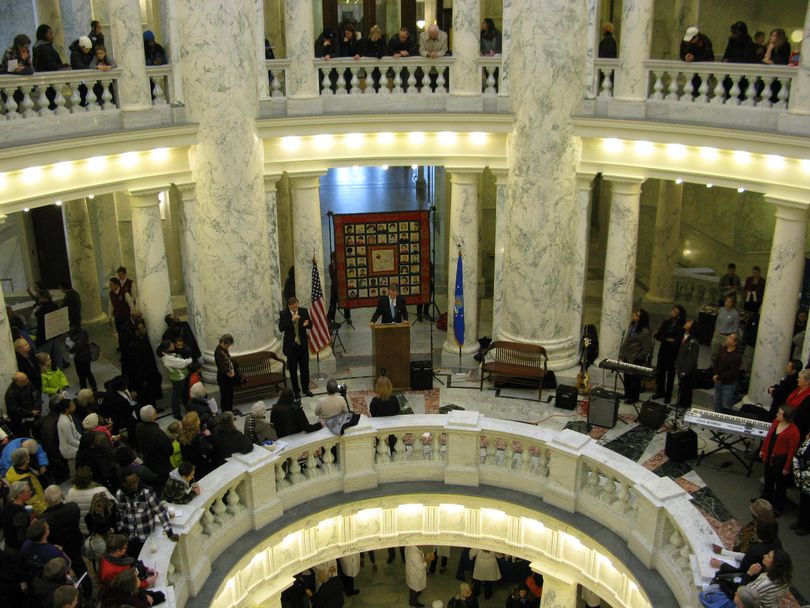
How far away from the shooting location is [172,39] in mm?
13094

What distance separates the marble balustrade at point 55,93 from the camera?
11422 millimetres

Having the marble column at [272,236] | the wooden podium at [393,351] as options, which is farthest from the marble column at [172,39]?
the wooden podium at [393,351]

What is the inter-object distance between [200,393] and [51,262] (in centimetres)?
1049

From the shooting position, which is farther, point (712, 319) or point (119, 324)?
point (712, 319)

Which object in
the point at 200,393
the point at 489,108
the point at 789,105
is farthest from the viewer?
the point at 489,108

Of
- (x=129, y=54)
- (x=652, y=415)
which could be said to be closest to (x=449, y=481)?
(x=652, y=415)

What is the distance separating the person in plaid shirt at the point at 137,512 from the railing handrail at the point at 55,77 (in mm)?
5615

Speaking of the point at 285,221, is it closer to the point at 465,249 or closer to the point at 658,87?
the point at 465,249

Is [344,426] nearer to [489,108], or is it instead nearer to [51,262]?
[489,108]

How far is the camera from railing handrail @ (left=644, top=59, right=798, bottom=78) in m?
11.9

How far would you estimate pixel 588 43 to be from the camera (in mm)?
13719

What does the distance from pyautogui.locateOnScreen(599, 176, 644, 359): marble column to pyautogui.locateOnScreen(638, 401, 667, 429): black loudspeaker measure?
1.99 m

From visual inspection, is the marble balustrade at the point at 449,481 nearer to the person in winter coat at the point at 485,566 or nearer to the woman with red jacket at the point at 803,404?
the woman with red jacket at the point at 803,404

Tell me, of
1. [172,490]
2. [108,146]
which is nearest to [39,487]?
[172,490]
